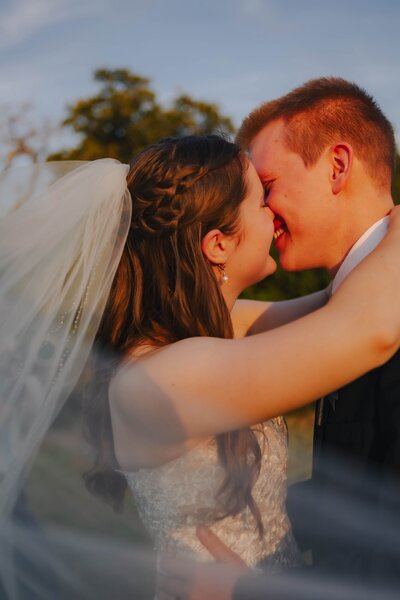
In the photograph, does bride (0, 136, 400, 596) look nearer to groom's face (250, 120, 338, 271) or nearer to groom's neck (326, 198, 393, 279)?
groom's face (250, 120, 338, 271)

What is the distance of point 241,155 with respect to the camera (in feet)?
9.81

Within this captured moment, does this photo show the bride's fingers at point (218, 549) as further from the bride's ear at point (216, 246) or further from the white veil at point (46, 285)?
the bride's ear at point (216, 246)

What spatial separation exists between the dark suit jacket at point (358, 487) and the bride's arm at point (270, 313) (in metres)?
0.87

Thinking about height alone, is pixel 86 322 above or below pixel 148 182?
below

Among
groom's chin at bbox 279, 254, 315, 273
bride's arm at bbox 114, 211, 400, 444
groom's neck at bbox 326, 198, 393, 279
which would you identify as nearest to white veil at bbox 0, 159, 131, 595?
bride's arm at bbox 114, 211, 400, 444

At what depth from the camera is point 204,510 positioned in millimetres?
2795

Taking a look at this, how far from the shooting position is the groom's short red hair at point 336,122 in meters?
3.04

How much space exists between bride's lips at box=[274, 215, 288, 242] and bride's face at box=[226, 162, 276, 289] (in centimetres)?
10

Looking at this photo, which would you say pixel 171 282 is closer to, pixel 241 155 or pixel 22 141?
pixel 241 155

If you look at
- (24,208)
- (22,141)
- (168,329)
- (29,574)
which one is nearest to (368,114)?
(168,329)

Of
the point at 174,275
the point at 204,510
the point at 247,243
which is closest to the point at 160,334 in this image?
the point at 174,275

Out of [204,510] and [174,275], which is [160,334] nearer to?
[174,275]

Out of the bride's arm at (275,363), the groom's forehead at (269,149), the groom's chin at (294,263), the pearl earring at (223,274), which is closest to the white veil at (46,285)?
the bride's arm at (275,363)

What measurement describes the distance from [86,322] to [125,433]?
0.42m
